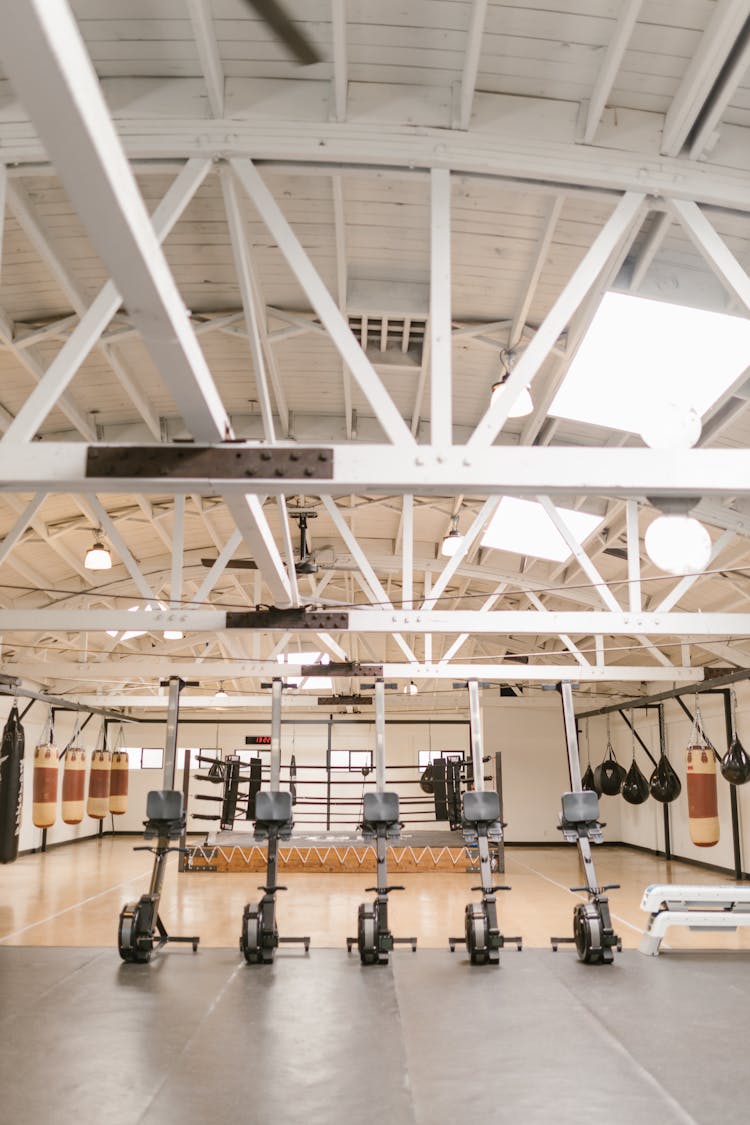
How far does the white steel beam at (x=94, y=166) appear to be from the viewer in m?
1.89

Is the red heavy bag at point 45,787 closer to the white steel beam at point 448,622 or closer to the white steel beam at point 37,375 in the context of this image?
the white steel beam at point 448,622

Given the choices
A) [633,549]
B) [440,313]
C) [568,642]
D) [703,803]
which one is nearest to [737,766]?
[703,803]

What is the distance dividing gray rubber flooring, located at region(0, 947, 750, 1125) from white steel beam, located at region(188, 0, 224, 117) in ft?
15.0

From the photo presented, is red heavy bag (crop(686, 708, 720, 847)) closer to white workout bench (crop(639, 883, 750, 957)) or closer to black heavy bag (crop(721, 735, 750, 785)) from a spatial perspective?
black heavy bag (crop(721, 735, 750, 785))

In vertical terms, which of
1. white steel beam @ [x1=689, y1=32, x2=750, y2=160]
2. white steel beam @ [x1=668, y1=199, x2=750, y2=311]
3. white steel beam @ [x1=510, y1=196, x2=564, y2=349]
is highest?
white steel beam @ [x1=510, y1=196, x2=564, y2=349]

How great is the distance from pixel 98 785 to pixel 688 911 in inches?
420

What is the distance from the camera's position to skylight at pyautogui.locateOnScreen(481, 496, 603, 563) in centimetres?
948

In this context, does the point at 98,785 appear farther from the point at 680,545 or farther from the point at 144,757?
the point at 680,545

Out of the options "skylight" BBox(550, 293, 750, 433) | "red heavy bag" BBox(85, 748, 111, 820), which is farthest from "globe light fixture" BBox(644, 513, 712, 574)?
"red heavy bag" BBox(85, 748, 111, 820)

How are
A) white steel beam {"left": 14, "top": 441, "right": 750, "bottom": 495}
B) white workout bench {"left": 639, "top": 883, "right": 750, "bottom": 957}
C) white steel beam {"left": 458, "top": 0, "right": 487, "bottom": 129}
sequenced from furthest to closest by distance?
1. white workout bench {"left": 639, "top": 883, "right": 750, "bottom": 957}
2. white steel beam {"left": 14, "top": 441, "right": 750, "bottom": 495}
3. white steel beam {"left": 458, "top": 0, "right": 487, "bottom": 129}

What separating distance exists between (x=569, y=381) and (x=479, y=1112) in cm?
479

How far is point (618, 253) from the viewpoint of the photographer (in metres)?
5.10

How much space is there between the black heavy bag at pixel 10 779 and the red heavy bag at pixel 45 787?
2.14m

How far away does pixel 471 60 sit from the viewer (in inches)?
155
